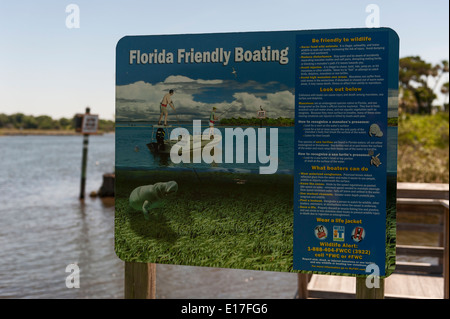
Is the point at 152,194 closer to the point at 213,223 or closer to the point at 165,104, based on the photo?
the point at 213,223

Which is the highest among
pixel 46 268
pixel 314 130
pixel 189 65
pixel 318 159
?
pixel 189 65

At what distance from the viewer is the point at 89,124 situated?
27.3 metres

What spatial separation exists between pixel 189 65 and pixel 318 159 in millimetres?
1095

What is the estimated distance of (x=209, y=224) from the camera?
3256 mm

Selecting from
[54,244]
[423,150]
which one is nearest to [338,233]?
[54,244]

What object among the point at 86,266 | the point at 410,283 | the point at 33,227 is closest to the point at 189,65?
the point at 410,283

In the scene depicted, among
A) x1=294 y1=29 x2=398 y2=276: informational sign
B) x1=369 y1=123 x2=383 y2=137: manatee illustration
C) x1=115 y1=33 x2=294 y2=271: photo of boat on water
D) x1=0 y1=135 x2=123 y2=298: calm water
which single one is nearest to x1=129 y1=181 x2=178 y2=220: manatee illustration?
x1=115 y1=33 x2=294 y2=271: photo of boat on water

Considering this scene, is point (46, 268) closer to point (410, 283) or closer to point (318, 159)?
point (410, 283)

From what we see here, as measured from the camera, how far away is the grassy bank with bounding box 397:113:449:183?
15.2m

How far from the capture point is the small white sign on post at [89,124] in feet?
88.4

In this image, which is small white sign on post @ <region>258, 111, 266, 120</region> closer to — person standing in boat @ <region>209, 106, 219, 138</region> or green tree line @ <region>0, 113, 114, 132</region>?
person standing in boat @ <region>209, 106, 219, 138</region>

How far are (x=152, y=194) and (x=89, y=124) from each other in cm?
2517

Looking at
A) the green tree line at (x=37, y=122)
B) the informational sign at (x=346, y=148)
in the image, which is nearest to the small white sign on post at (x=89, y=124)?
the informational sign at (x=346, y=148)

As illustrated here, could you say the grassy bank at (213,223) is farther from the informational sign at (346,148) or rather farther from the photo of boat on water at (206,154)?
the informational sign at (346,148)
